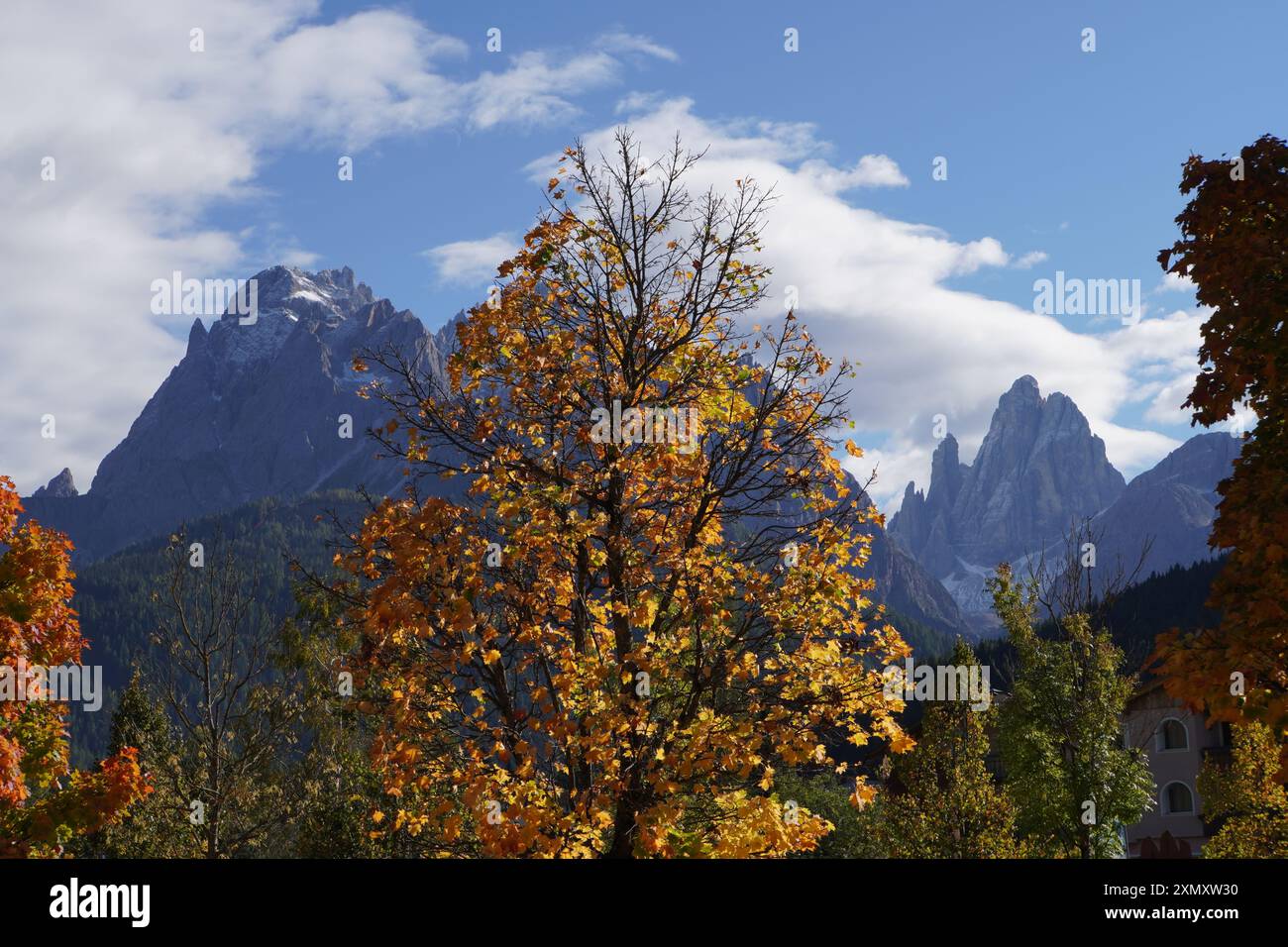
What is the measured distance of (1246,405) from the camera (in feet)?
43.5

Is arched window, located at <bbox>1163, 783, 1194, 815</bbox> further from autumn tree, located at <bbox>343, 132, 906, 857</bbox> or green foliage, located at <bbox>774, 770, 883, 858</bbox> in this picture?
autumn tree, located at <bbox>343, 132, 906, 857</bbox>

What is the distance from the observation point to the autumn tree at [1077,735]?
84.7 feet

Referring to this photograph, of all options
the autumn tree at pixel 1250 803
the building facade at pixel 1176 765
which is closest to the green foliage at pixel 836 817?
the autumn tree at pixel 1250 803

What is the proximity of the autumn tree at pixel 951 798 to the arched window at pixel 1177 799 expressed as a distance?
31563 millimetres

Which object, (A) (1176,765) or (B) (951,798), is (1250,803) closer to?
(B) (951,798)

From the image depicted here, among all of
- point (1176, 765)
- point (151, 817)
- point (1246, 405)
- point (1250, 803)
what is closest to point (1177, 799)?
point (1176, 765)

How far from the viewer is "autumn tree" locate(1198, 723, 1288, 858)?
32.7m

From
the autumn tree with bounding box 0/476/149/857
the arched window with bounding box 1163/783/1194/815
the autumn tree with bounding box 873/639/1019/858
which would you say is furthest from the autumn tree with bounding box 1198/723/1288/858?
the autumn tree with bounding box 0/476/149/857

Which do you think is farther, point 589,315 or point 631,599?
point 589,315

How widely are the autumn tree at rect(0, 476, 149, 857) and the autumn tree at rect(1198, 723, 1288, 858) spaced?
27.7 meters

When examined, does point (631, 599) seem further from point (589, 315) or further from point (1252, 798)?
point (1252, 798)

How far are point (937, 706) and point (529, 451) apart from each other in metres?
31.6
